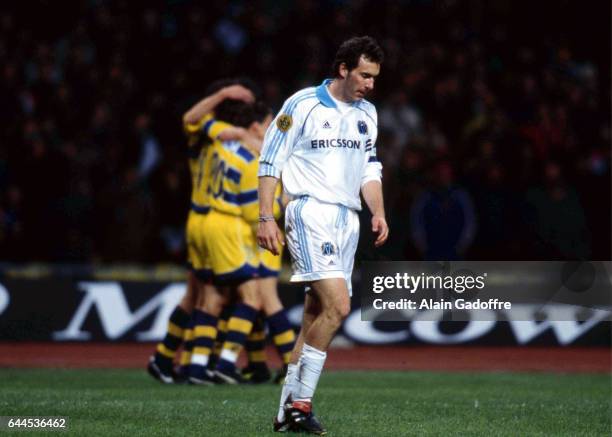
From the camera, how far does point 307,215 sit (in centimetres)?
786

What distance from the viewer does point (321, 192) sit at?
7906 millimetres

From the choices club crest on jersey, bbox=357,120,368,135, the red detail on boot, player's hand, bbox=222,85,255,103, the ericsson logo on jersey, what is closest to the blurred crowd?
player's hand, bbox=222,85,255,103

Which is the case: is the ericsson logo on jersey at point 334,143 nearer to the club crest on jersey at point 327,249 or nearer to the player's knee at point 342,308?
the club crest on jersey at point 327,249

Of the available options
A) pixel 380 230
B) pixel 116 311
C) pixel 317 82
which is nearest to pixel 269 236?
pixel 380 230

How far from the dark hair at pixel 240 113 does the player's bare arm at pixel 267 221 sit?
3580 millimetres

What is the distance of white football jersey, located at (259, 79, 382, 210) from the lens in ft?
25.9

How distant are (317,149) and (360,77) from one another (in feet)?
1.70

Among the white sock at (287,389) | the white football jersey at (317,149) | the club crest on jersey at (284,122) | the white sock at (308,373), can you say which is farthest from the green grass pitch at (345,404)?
the club crest on jersey at (284,122)

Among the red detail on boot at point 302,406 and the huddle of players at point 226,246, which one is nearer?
the red detail on boot at point 302,406

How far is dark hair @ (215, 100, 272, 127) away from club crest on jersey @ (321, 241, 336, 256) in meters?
3.79

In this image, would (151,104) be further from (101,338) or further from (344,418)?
(344,418)

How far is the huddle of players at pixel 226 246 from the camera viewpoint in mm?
11234

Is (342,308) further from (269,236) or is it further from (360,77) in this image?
(360,77)

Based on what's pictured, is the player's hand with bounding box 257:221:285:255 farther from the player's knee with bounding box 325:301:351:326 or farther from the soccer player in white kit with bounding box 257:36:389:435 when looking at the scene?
the player's knee with bounding box 325:301:351:326
